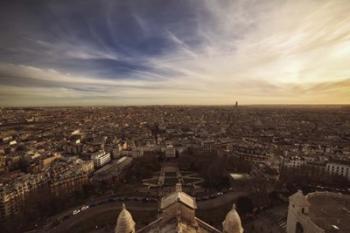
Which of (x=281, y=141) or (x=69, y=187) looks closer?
(x=69, y=187)

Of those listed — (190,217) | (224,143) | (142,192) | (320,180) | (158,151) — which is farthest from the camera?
(224,143)

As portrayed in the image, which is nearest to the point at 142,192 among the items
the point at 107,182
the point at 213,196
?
the point at 107,182

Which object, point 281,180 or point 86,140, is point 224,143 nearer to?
point 281,180

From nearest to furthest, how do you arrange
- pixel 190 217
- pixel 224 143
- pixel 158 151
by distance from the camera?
pixel 190 217 → pixel 158 151 → pixel 224 143

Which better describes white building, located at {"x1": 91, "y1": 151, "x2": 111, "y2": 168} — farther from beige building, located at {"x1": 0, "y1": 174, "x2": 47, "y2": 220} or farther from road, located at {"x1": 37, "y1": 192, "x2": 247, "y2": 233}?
road, located at {"x1": 37, "y1": 192, "x2": 247, "y2": 233}

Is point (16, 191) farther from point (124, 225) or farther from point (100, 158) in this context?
point (124, 225)

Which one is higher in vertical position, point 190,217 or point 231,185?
point 190,217
